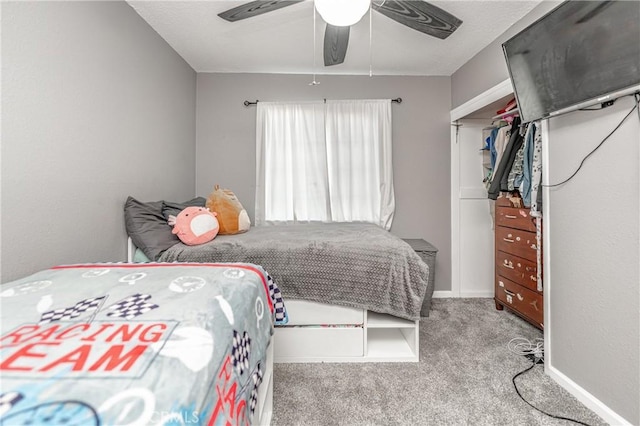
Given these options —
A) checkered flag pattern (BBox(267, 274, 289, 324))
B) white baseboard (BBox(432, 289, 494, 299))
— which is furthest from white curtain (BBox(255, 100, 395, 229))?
checkered flag pattern (BBox(267, 274, 289, 324))

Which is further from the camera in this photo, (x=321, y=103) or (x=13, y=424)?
(x=321, y=103)

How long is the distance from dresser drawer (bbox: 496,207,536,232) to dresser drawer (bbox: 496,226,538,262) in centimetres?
4

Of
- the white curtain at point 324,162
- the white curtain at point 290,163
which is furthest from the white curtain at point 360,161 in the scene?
the white curtain at point 290,163

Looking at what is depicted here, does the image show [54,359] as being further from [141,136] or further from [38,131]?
[141,136]

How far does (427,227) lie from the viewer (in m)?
3.08

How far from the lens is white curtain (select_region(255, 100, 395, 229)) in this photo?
9.77ft

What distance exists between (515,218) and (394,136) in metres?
1.40

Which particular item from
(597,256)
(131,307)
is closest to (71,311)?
(131,307)

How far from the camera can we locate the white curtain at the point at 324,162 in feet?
9.77

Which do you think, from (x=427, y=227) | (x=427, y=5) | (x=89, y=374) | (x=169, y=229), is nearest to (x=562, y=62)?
(x=427, y=5)

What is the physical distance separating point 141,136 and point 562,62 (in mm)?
2629

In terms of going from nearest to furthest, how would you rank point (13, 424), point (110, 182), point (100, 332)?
1. point (13, 424)
2. point (100, 332)
3. point (110, 182)

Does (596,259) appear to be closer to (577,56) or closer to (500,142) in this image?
(577,56)

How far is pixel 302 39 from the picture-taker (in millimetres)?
2354
